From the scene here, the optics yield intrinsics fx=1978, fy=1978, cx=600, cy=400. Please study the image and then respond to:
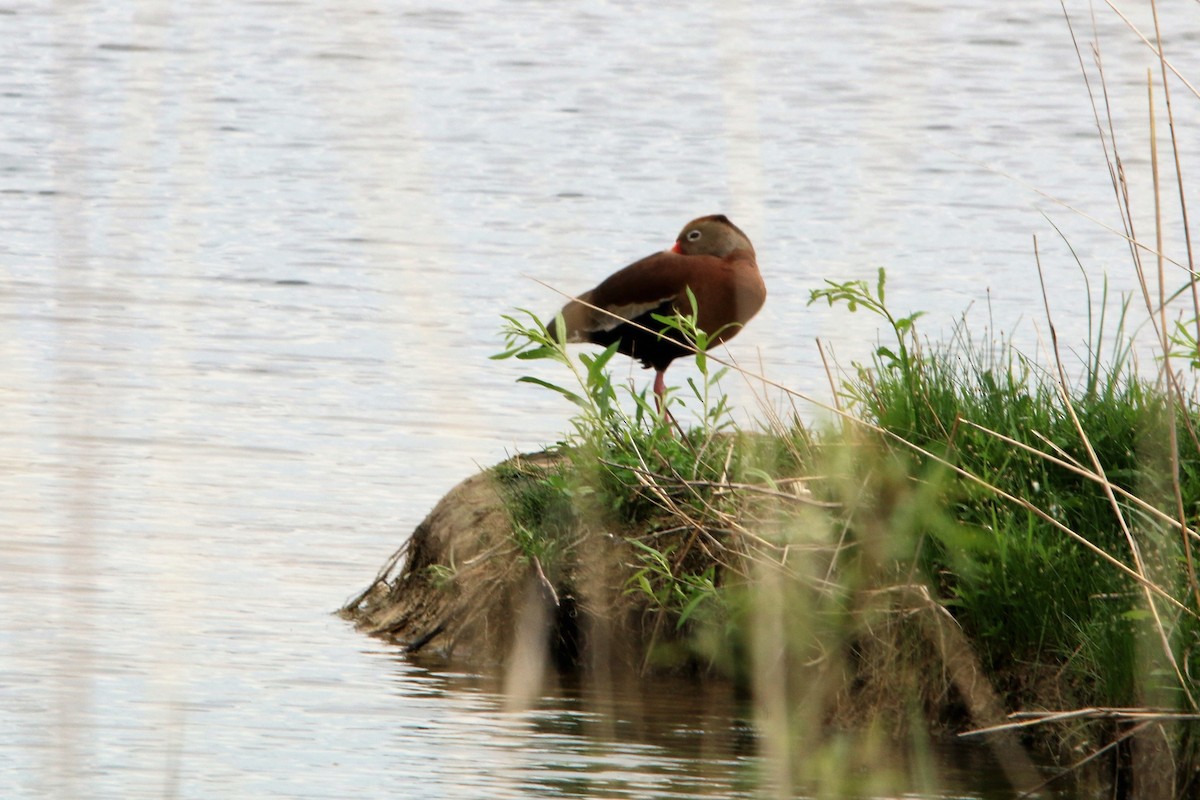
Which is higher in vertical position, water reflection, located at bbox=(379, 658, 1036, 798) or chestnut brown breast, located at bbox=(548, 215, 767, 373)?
chestnut brown breast, located at bbox=(548, 215, 767, 373)

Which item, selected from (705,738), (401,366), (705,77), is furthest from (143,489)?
(705,77)

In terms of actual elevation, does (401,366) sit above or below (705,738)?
above

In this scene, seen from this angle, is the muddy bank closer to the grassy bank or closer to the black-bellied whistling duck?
the grassy bank

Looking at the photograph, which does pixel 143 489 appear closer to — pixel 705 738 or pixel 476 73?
pixel 705 738

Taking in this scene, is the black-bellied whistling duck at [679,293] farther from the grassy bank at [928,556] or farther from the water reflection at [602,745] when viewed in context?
the water reflection at [602,745]

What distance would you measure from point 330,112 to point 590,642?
2.94 meters

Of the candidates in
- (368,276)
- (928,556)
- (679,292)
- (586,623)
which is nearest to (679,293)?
(679,292)

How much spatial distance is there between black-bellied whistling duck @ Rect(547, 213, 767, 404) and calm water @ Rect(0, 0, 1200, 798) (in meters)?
0.16

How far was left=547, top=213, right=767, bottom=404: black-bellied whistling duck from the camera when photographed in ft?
20.8

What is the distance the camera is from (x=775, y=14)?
14.1 m

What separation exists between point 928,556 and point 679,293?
5.53 feet

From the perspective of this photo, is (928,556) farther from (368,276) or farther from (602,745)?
(368,276)

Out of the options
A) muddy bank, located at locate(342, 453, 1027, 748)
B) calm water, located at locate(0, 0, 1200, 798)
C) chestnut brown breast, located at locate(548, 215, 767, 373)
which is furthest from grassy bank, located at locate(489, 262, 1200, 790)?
chestnut brown breast, located at locate(548, 215, 767, 373)

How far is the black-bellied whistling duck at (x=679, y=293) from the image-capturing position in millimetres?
6328
